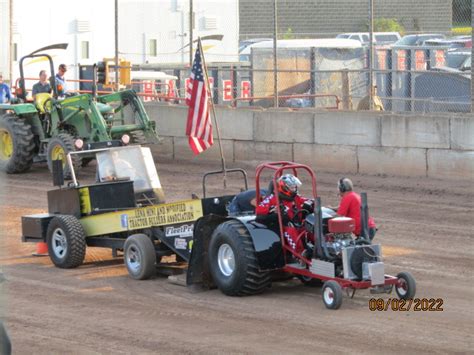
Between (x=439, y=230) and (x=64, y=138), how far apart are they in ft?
26.8

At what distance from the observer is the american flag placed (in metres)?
13.2

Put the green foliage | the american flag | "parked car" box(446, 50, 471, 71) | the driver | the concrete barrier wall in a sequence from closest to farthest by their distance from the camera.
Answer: the driver < the american flag < the concrete barrier wall < the green foliage < "parked car" box(446, 50, 471, 71)

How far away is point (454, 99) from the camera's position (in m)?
21.8

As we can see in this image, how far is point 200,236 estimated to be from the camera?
34.6 feet

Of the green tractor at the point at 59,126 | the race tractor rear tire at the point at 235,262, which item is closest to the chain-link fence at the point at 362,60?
the green tractor at the point at 59,126

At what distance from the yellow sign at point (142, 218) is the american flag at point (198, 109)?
218 centimetres

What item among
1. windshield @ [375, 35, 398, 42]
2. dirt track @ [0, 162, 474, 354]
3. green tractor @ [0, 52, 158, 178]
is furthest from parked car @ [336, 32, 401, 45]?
dirt track @ [0, 162, 474, 354]

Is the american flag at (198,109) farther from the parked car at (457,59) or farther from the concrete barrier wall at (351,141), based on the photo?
the parked car at (457,59)

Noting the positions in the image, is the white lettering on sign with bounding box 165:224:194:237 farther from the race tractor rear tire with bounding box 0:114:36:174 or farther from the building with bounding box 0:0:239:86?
the building with bounding box 0:0:239:86

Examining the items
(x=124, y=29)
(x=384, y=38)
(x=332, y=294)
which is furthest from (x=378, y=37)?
(x=332, y=294)

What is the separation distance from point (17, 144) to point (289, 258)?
1164 cm

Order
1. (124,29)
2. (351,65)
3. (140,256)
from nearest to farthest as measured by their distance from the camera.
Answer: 1. (140,256)
2. (351,65)
3. (124,29)
